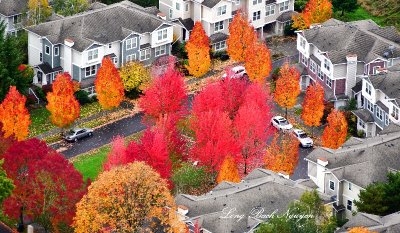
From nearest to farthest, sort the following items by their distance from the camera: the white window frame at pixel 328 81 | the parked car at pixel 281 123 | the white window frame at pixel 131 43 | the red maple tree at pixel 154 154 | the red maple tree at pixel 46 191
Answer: the red maple tree at pixel 46 191, the red maple tree at pixel 154 154, the parked car at pixel 281 123, the white window frame at pixel 328 81, the white window frame at pixel 131 43

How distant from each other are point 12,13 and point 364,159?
161 ft

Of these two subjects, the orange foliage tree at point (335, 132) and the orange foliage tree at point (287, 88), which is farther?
the orange foliage tree at point (287, 88)

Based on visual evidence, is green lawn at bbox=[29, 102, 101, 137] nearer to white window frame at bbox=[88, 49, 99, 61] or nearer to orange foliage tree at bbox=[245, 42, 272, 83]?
white window frame at bbox=[88, 49, 99, 61]

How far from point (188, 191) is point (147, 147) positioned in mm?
7961

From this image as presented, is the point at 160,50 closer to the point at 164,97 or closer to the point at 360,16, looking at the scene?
the point at 164,97

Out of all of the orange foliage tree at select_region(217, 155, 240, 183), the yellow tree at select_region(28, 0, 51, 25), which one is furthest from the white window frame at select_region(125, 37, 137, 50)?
the orange foliage tree at select_region(217, 155, 240, 183)

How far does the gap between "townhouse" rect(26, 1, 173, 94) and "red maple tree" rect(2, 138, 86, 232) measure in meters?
29.5

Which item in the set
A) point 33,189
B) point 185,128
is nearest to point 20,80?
point 185,128

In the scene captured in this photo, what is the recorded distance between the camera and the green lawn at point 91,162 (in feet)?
348

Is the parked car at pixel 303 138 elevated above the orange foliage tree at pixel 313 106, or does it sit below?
below

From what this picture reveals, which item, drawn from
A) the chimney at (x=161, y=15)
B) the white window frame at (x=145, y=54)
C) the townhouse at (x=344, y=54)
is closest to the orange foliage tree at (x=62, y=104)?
the white window frame at (x=145, y=54)

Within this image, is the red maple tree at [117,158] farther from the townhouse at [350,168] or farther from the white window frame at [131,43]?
the white window frame at [131,43]

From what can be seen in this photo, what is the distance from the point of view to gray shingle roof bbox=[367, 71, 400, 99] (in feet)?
363

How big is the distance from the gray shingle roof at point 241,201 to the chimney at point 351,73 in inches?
1016
